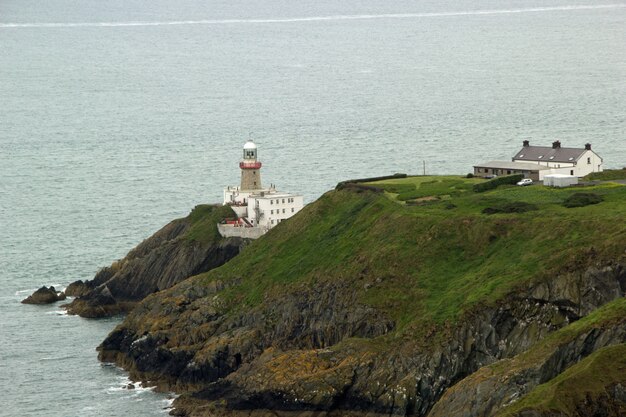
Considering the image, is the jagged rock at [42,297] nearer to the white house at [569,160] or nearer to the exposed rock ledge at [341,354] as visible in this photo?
the exposed rock ledge at [341,354]

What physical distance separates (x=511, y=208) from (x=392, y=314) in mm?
13980

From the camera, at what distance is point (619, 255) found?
117875 mm

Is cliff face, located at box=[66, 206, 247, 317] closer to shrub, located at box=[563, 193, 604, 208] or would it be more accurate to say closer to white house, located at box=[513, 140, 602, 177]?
white house, located at box=[513, 140, 602, 177]

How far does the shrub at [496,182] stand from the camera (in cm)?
14600

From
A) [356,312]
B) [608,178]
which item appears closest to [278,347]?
[356,312]

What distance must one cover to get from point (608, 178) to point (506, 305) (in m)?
32.8

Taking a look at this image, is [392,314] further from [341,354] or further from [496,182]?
[496,182]

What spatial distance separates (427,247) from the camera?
130875mm

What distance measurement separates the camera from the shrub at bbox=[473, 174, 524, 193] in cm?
14600

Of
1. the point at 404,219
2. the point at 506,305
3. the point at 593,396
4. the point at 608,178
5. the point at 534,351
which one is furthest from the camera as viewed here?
the point at 608,178

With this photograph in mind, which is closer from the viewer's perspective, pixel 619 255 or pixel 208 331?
pixel 619 255

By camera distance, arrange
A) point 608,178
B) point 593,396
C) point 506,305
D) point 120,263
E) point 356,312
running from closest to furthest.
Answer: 1. point 593,396
2. point 506,305
3. point 356,312
4. point 608,178
5. point 120,263

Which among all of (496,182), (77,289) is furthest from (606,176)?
(77,289)

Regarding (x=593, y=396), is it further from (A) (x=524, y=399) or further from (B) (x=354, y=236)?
(B) (x=354, y=236)
